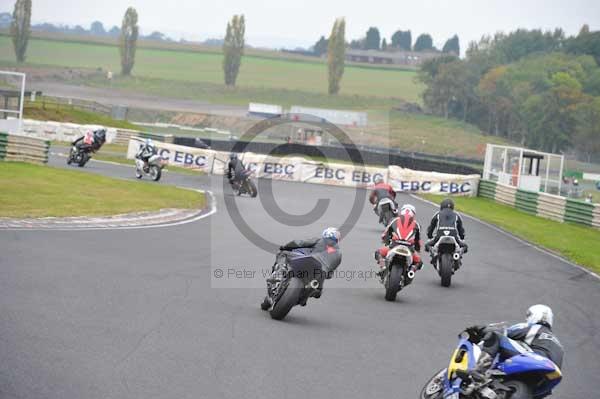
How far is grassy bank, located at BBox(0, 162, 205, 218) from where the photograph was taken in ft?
68.3

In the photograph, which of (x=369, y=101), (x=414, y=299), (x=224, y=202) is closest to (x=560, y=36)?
(x=369, y=101)

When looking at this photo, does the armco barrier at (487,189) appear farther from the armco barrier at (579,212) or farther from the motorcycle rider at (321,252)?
the motorcycle rider at (321,252)

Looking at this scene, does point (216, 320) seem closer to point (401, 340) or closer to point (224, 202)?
point (401, 340)

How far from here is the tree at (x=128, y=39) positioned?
101912mm

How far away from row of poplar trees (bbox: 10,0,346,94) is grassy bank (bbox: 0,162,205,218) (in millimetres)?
73858

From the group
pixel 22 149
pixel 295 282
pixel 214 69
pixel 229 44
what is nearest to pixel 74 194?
pixel 22 149

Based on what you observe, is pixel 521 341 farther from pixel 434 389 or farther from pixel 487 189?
pixel 487 189

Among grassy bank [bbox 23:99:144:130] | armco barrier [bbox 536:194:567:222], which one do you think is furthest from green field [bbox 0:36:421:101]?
armco barrier [bbox 536:194:567:222]

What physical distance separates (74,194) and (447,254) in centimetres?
1186

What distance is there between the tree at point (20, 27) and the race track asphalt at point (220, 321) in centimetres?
8408

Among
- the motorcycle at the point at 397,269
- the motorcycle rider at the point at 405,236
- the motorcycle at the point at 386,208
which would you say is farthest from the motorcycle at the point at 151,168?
the motorcycle at the point at 397,269

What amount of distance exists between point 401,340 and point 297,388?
308cm

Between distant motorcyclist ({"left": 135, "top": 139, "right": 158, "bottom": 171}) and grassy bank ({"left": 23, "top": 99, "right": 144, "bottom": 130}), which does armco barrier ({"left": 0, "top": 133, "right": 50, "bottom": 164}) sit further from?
grassy bank ({"left": 23, "top": 99, "right": 144, "bottom": 130})

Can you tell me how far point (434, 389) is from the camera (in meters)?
8.53
